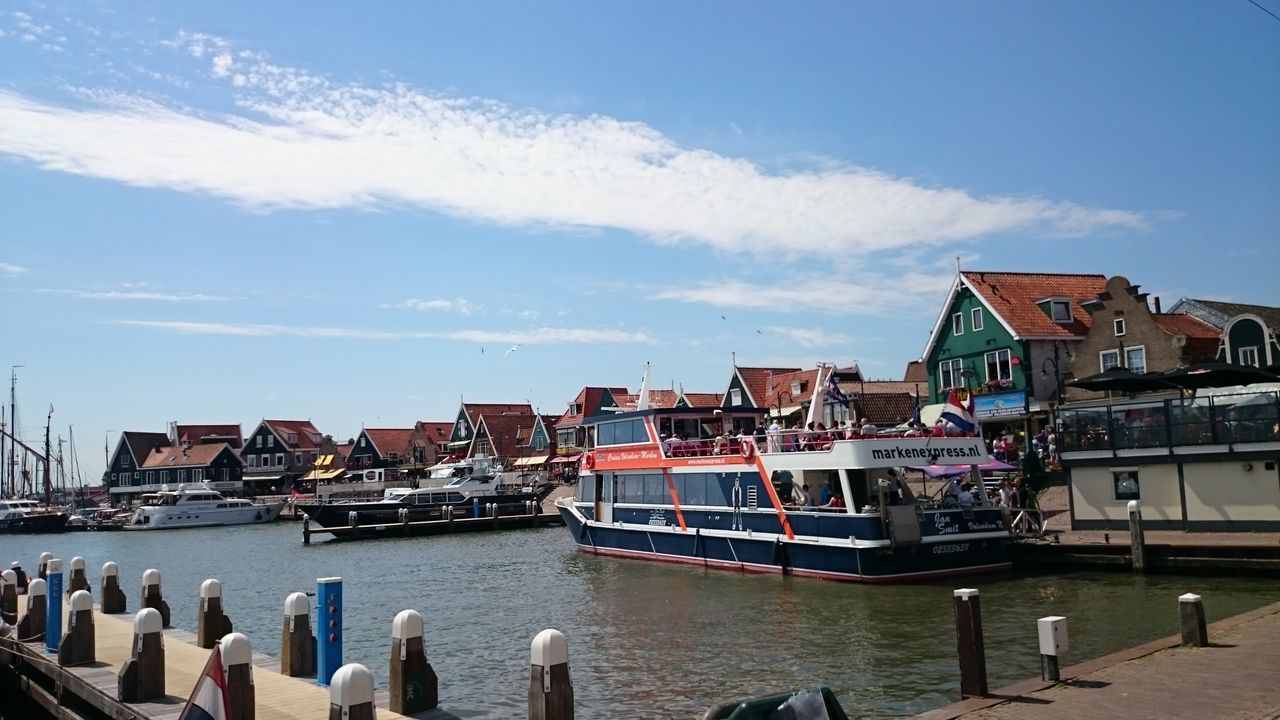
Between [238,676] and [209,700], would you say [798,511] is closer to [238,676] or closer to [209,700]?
[238,676]

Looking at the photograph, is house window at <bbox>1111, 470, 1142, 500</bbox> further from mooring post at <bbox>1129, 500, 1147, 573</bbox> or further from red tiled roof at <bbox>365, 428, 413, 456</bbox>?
red tiled roof at <bbox>365, 428, 413, 456</bbox>

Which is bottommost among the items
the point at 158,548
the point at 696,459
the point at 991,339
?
the point at 158,548

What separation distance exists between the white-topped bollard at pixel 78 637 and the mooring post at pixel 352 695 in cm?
750

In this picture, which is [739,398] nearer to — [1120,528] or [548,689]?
[1120,528]

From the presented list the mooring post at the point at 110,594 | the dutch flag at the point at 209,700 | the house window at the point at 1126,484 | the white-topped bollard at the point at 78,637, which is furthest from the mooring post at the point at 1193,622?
the mooring post at the point at 110,594

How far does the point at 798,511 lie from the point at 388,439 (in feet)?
287

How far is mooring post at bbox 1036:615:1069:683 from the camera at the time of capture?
34.8 feet

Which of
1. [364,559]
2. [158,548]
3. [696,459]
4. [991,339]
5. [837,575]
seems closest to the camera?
[837,575]

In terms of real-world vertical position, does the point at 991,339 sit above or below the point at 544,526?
above

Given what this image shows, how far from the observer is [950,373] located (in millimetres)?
47688

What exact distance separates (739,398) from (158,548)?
122 ft

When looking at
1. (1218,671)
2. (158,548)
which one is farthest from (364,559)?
(1218,671)

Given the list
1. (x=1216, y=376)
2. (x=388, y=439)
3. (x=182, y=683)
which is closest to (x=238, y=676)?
(x=182, y=683)

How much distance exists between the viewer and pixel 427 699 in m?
10.3
